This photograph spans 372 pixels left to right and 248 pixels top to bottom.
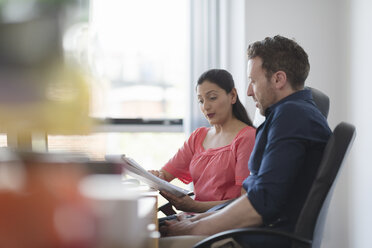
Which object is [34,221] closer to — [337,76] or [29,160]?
[29,160]

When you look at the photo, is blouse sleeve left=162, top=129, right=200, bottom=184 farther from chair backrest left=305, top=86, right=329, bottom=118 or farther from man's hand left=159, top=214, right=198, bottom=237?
chair backrest left=305, top=86, right=329, bottom=118

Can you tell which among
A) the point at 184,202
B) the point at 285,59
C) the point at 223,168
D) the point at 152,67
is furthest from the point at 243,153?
the point at 152,67

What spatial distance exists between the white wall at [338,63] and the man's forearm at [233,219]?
1.50 metres

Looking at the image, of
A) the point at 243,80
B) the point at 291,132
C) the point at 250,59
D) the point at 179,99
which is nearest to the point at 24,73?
the point at 291,132

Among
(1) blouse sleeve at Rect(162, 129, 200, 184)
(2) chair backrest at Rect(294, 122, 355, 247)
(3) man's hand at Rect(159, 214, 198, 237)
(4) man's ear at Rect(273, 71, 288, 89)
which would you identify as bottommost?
(3) man's hand at Rect(159, 214, 198, 237)

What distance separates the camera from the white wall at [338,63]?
2.67m

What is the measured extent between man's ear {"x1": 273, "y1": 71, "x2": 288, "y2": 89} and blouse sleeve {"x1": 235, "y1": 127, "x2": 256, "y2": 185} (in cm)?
46

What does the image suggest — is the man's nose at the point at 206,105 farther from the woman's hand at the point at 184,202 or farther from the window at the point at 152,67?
the window at the point at 152,67

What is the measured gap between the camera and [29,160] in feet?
0.93

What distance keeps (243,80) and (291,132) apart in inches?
67.8

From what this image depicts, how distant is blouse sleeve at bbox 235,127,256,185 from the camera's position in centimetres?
187

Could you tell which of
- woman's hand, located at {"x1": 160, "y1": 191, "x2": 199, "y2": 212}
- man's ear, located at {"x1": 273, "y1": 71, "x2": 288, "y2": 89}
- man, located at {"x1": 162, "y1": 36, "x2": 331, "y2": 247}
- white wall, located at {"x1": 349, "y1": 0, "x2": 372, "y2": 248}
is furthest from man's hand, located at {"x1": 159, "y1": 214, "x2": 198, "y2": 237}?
white wall, located at {"x1": 349, "y1": 0, "x2": 372, "y2": 248}

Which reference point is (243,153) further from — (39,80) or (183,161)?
(39,80)

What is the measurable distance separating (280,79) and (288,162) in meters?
0.36
